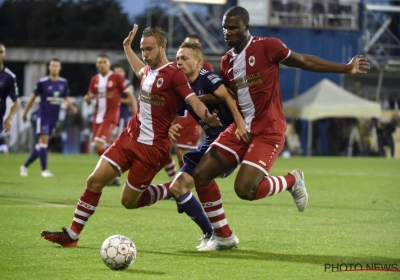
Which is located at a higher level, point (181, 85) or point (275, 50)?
point (275, 50)

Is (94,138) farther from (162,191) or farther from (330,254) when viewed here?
(330,254)

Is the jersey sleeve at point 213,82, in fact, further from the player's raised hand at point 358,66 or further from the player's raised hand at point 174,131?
the player's raised hand at point 358,66

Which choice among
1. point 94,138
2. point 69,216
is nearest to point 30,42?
point 94,138

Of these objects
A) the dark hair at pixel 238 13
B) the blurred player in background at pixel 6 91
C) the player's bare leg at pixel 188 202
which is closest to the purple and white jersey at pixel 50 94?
the blurred player in background at pixel 6 91

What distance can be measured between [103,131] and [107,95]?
820mm

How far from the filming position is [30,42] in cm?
4538

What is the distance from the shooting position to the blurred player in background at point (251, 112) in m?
8.75

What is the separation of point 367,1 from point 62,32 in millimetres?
18526

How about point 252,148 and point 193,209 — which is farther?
point 193,209

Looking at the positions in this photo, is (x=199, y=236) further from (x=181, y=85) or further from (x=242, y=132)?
(x=181, y=85)

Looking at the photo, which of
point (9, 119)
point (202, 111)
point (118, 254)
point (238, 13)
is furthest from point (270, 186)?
point (9, 119)

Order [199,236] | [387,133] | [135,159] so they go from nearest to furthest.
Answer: [135,159] < [199,236] < [387,133]

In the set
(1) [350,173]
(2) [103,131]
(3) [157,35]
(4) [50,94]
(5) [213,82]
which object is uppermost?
(3) [157,35]

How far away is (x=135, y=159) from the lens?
905 centimetres
